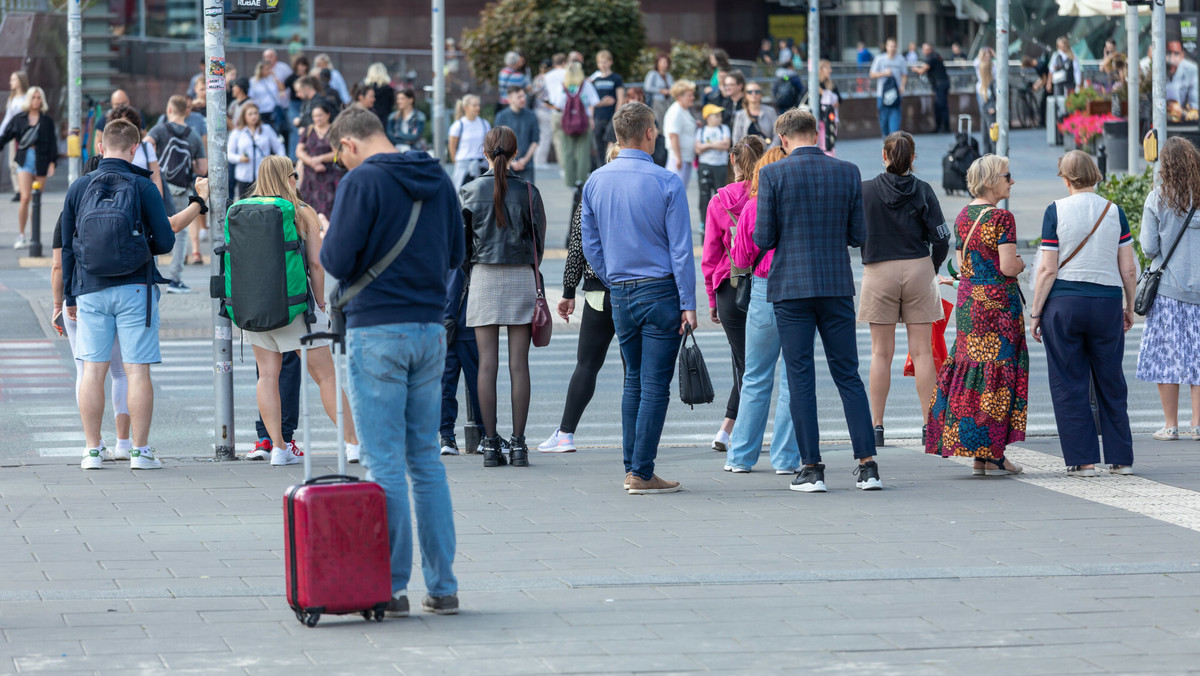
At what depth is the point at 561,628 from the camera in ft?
19.6

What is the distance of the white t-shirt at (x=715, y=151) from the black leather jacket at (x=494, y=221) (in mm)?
10949

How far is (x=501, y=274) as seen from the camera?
960 cm

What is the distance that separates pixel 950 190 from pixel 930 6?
32.8 m

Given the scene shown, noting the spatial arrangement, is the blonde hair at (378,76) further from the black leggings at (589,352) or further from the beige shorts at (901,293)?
the beige shorts at (901,293)

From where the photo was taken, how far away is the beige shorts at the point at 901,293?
1002 cm

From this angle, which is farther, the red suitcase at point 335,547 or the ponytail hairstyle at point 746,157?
the ponytail hairstyle at point 746,157

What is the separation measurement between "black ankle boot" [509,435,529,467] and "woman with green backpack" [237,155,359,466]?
2.79 feet

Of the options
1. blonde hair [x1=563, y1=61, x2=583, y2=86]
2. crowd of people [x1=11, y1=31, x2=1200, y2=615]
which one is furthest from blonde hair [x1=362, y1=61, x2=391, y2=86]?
crowd of people [x1=11, y1=31, x2=1200, y2=615]

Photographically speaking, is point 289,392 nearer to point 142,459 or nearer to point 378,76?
point 142,459

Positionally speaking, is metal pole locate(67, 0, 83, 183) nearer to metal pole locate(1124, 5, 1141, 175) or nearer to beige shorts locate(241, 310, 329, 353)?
beige shorts locate(241, 310, 329, 353)

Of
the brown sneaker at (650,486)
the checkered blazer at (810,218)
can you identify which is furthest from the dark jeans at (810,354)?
the brown sneaker at (650,486)

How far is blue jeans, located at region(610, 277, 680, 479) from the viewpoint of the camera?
8523mm

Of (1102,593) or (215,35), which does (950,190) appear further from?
(1102,593)

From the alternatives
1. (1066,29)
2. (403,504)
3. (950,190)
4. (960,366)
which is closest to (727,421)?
→ (960,366)
